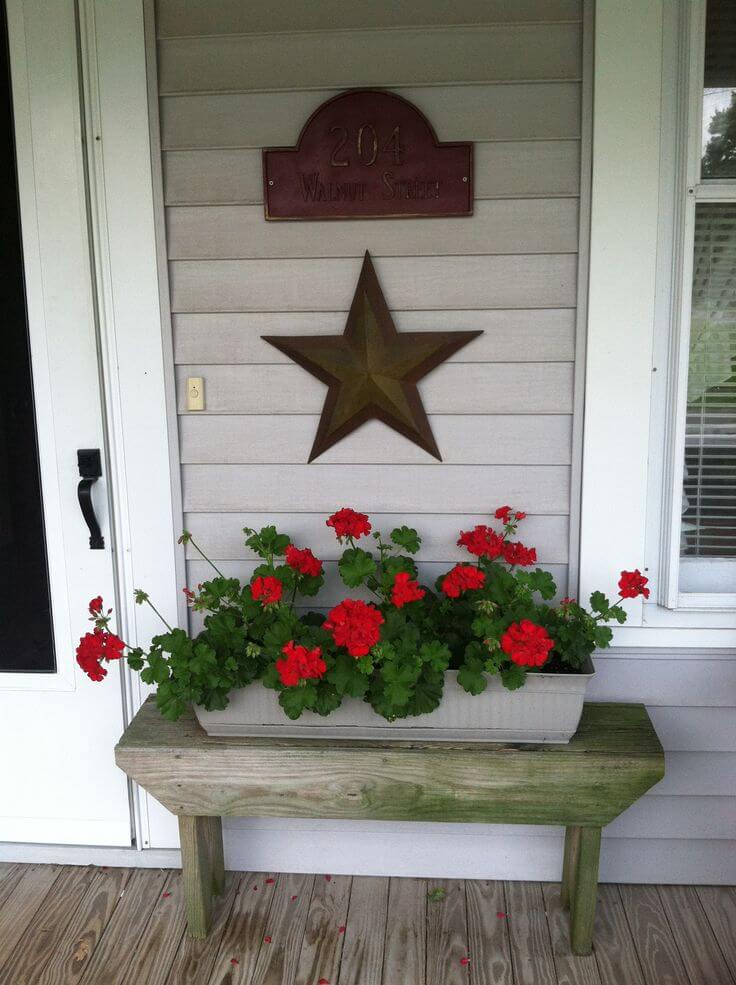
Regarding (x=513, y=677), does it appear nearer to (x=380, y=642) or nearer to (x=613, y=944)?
(x=380, y=642)

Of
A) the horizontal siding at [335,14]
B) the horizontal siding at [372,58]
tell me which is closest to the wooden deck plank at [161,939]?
the horizontal siding at [372,58]

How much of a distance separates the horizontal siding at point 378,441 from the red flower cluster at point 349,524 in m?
0.19

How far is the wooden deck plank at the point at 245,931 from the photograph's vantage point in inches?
78.6

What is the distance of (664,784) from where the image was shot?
222 cm

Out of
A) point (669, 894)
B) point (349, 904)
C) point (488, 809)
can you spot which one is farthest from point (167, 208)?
point (669, 894)

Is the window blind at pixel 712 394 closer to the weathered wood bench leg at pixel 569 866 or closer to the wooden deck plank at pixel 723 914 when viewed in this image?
the weathered wood bench leg at pixel 569 866

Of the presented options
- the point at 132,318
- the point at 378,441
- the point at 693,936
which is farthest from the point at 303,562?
the point at 693,936

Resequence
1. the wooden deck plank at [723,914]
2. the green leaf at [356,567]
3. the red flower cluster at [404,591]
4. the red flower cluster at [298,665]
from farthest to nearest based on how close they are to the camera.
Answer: the wooden deck plank at [723,914], the green leaf at [356,567], the red flower cluster at [404,591], the red flower cluster at [298,665]

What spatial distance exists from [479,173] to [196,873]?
1.90 meters

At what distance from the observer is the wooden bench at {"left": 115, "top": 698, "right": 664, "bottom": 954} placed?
6.30 feet

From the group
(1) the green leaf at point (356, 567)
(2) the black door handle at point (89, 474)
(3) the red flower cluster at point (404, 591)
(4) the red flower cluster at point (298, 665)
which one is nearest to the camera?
(4) the red flower cluster at point (298, 665)

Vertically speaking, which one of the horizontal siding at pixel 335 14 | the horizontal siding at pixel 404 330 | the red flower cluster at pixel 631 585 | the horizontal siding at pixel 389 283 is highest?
the horizontal siding at pixel 335 14

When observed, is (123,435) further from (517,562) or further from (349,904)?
(349,904)

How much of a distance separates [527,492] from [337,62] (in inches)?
45.7
